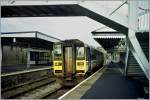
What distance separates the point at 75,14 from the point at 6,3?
15.4 feet

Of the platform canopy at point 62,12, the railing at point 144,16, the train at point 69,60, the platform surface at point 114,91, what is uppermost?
the platform canopy at point 62,12

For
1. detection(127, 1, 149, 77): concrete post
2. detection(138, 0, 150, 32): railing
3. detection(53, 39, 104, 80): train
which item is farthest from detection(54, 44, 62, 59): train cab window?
detection(138, 0, 150, 32): railing

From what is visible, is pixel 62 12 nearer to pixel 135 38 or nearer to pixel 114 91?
pixel 114 91

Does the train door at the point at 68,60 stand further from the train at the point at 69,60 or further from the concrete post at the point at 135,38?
the concrete post at the point at 135,38

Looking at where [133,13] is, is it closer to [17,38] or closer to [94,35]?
[94,35]

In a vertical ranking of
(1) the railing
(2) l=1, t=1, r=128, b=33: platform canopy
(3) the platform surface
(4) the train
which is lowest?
(3) the platform surface

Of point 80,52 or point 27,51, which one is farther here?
point 27,51

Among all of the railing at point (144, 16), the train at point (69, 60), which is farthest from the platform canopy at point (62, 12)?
the train at point (69, 60)

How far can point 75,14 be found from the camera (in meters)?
19.4

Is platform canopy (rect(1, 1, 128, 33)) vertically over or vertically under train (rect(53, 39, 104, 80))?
over

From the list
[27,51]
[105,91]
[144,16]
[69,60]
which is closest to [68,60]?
[69,60]

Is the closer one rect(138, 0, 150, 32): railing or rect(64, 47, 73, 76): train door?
rect(138, 0, 150, 32): railing

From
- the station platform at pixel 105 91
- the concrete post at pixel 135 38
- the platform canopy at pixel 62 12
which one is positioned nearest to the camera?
the station platform at pixel 105 91

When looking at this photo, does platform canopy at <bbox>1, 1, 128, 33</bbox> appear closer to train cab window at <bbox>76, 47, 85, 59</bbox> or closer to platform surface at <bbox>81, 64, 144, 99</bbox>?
train cab window at <bbox>76, 47, 85, 59</bbox>
